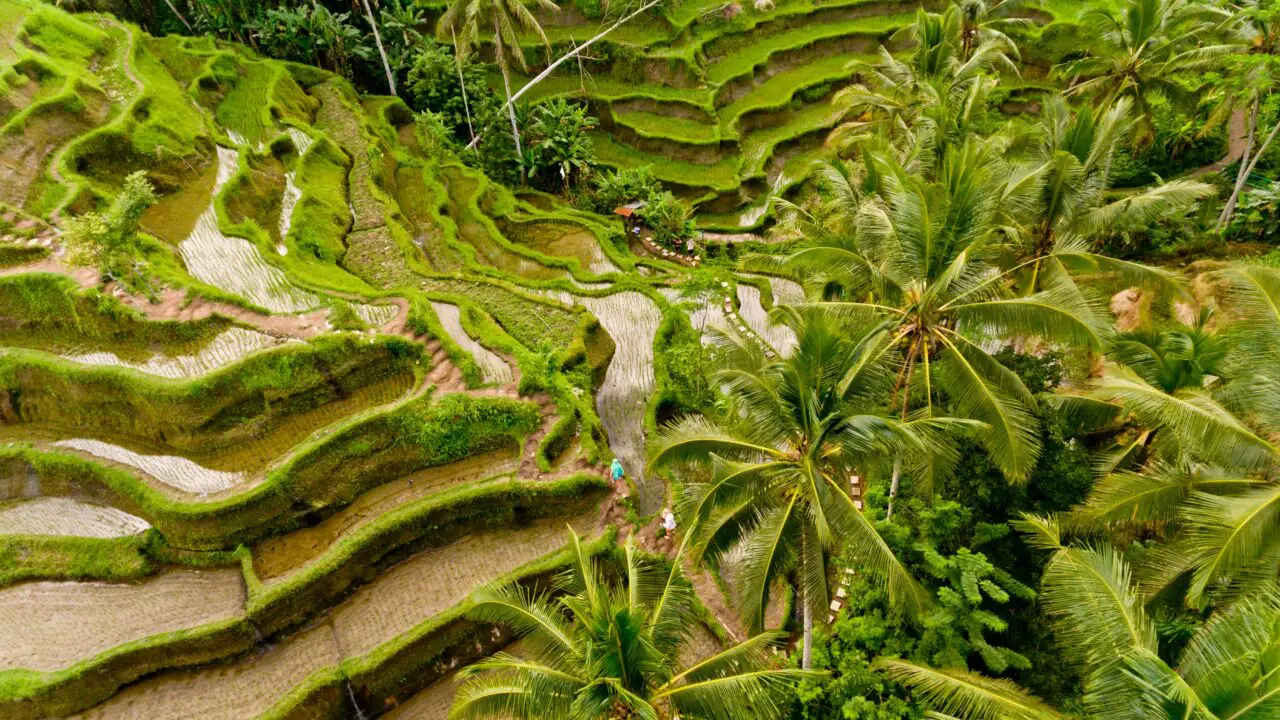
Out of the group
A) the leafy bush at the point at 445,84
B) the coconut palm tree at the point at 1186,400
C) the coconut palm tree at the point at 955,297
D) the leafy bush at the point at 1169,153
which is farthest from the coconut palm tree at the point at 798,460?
the leafy bush at the point at 445,84

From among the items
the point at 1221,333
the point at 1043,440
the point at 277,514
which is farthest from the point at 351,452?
the point at 1221,333

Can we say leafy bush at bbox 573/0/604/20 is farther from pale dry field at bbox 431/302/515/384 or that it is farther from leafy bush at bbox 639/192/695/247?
pale dry field at bbox 431/302/515/384

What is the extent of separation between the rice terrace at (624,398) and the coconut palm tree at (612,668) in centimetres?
6

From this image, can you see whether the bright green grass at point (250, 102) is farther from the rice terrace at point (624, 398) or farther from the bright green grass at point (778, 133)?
the bright green grass at point (778, 133)

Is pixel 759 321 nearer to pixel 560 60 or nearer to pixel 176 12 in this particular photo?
pixel 560 60

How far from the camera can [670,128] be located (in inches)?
1090

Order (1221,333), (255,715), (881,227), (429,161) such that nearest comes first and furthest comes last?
(1221,333) < (881,227) < (255,715) < (429,161)

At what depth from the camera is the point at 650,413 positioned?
50.3ft

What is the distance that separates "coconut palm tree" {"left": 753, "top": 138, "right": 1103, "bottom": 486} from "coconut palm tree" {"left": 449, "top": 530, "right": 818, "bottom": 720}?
13.5 ft

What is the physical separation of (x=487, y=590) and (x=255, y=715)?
22.7 feet

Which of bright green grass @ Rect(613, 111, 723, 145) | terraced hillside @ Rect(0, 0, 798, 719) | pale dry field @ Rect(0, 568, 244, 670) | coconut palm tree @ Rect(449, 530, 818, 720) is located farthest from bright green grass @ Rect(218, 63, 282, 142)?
coconut palm tree @ Rect(449, 530, 818, 720)

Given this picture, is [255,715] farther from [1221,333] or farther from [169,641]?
[1221,333]

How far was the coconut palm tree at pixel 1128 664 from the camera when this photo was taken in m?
4.70

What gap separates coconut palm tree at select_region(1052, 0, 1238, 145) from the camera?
15492 mm
